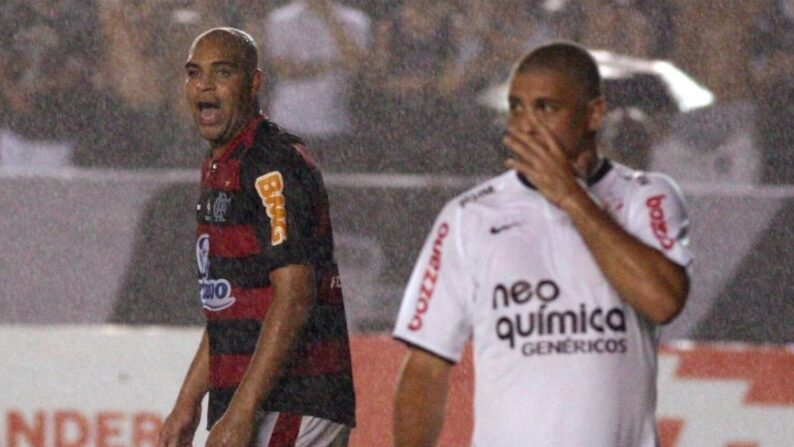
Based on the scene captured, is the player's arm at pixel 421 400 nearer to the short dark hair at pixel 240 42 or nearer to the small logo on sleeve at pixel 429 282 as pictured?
the small logo on sleeve at pixel 429 282

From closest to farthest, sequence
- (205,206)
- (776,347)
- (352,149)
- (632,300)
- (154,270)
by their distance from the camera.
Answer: (632,300)
(205,206)
(776,347)
(154,270)
(352,149)

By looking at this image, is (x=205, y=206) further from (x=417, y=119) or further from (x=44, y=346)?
(x=417, y=119)

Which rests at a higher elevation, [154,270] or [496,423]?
[154,270]

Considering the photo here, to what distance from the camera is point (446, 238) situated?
3.46 meters

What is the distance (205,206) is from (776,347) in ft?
8.86

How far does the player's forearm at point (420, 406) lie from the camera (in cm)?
342

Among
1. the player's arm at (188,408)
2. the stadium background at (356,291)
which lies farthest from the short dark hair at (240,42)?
the stadium background at (356,291)

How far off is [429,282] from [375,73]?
4.40 meters

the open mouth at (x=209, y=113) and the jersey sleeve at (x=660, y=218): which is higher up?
the open mouth at (x=209, y=113)

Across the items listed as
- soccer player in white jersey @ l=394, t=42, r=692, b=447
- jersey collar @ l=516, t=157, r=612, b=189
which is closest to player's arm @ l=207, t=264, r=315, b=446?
soccer player in white jersey @ l=394, t=42, r=692, b=447

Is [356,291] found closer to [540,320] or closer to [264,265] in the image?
[264,265]

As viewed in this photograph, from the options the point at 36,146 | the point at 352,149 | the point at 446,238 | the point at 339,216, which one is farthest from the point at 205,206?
the point at 36,146

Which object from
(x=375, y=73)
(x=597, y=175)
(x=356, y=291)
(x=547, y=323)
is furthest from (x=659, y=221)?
(x=375, y=73)

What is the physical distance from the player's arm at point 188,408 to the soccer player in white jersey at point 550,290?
51.1 inches
